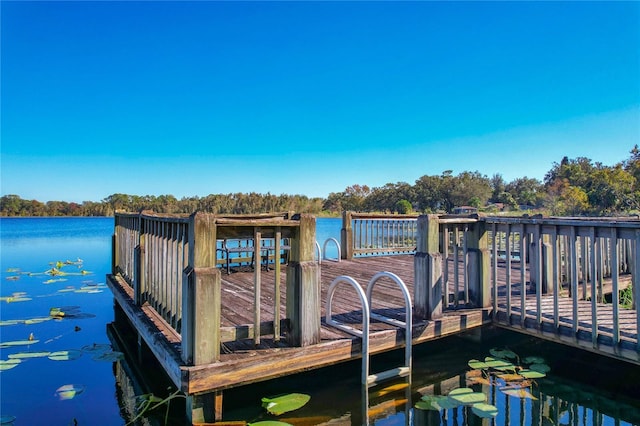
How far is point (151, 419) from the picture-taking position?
120 inches

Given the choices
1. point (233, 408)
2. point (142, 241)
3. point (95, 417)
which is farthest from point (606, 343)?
point (142, 241)

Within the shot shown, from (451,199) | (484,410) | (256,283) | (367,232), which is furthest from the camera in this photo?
(451,199)

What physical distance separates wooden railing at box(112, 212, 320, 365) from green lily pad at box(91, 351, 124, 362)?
0.93 metres

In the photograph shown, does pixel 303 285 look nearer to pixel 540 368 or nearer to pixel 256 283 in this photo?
pixel 256 283

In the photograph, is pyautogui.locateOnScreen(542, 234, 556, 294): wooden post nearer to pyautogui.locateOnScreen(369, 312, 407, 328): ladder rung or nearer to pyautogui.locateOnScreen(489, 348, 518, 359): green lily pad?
pyautogui.locateOnScreen(489, 348, 518, 359): green lily pad

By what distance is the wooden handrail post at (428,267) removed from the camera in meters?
3.74

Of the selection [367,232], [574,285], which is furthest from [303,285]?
[367,232]

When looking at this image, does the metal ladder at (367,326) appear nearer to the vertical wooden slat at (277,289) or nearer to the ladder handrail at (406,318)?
the ladder handrail at (406,318)

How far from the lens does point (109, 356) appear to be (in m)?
4.42

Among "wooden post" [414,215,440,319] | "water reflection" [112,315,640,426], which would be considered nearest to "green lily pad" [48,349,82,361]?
"water reflection" [112,315,640,426]

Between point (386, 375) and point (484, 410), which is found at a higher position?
point (386, 375)

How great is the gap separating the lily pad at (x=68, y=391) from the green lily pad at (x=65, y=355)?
79 cm

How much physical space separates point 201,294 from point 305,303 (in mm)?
829

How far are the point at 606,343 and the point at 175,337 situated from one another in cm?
366
